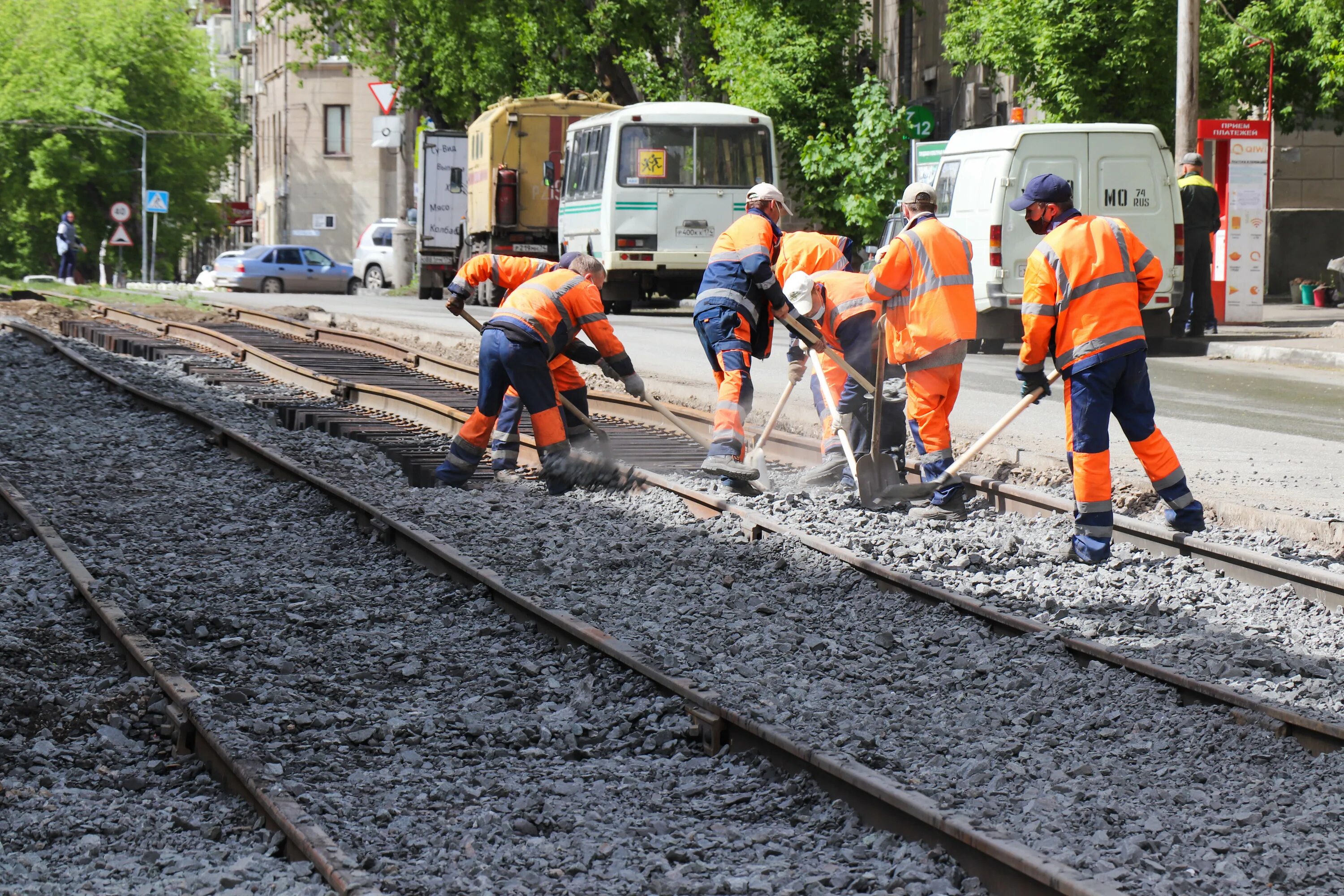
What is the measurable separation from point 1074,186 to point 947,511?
9327mm

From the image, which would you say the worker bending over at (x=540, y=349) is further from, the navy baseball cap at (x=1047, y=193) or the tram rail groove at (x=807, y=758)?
the navy baseball cap at (x=1047, y=193)

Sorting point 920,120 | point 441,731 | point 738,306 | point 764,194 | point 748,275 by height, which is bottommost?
point 441,731

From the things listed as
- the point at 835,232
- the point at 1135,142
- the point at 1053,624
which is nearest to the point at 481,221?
the point at 835,232

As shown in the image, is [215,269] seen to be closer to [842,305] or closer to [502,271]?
[502,271]

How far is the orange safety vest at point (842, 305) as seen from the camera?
9.69m

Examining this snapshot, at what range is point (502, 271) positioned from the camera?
10.3m

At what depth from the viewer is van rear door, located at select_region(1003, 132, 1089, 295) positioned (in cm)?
1700

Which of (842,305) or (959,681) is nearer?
(959,681)

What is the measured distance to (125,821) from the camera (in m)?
4.41

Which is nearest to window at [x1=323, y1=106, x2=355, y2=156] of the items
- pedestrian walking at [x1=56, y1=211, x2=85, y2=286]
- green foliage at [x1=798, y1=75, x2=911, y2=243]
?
pedestrian walking at [x1=56, y1=211, x2=85, y2=286]

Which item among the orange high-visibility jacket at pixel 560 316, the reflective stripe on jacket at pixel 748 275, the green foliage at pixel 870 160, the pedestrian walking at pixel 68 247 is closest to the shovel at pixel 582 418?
the orange high-visibility jacket at pixel 560 316

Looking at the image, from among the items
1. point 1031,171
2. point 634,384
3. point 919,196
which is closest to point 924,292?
point 919,196

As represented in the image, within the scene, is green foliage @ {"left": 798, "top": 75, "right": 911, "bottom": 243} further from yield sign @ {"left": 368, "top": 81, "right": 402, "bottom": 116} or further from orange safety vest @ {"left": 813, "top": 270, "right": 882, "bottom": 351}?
orange safety vest @ {"left": 813, "top": 270, "right": 882, "bottom": 351}

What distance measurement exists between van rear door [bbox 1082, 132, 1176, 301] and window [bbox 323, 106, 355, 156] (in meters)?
53.1
